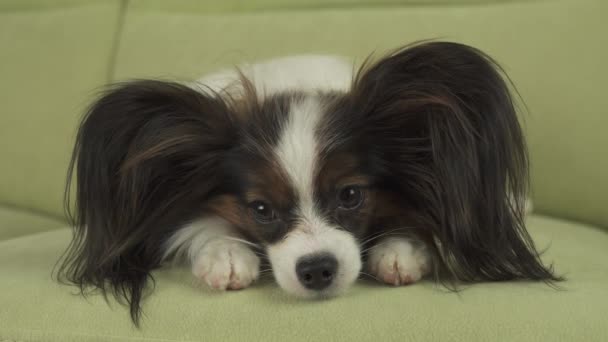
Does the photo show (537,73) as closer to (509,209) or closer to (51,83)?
(509,209)

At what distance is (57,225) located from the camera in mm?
3008

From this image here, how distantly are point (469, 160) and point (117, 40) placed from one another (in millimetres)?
2044

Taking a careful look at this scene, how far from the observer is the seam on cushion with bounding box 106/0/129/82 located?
325 centimetres

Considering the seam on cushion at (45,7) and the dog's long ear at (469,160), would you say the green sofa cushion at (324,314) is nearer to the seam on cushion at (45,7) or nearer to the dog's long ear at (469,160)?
the dog's long ear at (469,160)

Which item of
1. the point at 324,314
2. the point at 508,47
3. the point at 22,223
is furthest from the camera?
the point at 22,223

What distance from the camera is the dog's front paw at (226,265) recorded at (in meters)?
1.68

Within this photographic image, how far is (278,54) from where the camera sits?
9.69 feet

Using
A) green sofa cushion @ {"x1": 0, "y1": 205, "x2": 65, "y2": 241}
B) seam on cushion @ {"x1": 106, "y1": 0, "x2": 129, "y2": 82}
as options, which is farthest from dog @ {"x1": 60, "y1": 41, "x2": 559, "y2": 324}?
seam on cushion @ {"x1": 106, "y1": 0, "x2": 129, "y2": 82}

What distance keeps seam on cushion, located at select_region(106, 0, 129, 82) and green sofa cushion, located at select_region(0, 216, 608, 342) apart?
1.63m

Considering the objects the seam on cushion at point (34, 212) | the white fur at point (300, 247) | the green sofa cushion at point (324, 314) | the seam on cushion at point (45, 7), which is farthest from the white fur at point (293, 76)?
the seam on cushion at point (45, 7)

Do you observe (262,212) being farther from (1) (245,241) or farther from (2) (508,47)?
(2) (508,47)

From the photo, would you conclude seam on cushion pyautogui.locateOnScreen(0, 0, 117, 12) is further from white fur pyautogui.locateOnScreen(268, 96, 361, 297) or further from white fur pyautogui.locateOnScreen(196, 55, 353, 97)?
white fur pyautogui.locateOnScreen(268, 96, 361, 297)

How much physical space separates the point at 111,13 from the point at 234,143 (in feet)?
5.62

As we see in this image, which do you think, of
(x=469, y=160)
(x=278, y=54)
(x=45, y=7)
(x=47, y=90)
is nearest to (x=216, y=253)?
(x=469, y=160)
